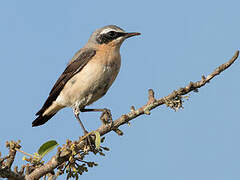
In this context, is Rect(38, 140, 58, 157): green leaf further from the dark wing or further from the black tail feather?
the black tail feather

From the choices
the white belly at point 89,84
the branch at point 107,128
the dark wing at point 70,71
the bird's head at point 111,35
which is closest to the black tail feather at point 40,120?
the dark wing at point 70,71

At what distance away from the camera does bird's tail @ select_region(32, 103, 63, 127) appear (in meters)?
8.76

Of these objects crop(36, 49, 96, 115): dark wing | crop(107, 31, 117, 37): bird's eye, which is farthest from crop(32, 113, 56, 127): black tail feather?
crop(107, 31, 117, 37): bird's eye

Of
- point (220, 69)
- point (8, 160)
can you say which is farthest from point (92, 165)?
point (220, 69)

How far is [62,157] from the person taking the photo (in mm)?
4121

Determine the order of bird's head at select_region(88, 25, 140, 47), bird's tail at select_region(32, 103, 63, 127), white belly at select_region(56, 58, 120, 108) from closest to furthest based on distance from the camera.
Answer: white belly at select_region(56, 58, 120, 108), bird's head at select_region(88, 25, 140, 47), bird's tail at select_region(32, 103, 63, 127)

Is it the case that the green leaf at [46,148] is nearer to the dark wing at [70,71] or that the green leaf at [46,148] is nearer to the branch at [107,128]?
the branch at [107,128]

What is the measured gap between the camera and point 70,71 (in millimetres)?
8203

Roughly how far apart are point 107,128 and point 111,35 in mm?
4256

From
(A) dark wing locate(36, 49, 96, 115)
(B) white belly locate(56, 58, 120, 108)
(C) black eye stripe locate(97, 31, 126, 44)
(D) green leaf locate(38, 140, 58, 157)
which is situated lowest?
(D) green leaf locate(38, 140, 58, 157)

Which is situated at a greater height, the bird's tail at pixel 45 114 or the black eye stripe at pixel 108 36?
the black eye stripe at pixel 108 36

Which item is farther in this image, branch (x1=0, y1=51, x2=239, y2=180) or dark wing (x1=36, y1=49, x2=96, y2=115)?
dark wing (x1=36, y1=49, x2=96, y2=115)

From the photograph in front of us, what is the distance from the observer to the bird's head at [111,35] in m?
8.19

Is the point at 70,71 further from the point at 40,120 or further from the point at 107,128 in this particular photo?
the point at 107,128
